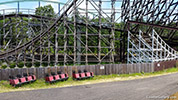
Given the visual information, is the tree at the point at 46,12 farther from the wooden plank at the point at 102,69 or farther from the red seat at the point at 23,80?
the red seat at the point at 23,80

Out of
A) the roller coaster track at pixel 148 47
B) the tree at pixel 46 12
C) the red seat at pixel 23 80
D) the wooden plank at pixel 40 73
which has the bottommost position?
the red seat at pixel 23 80

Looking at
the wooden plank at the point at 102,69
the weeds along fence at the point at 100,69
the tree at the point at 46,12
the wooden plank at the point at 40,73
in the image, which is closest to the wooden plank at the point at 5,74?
the weeds along fence at the point at 100,69

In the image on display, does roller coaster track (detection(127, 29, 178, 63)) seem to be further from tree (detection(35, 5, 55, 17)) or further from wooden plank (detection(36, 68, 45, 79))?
tree (detection(35, 5, 55, 17))

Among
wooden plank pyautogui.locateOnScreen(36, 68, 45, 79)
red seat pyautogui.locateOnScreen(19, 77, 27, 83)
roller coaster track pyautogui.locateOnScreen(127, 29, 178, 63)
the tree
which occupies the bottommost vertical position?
red seat pyautogui.locateOnScreen(19, 77, 27, 83)

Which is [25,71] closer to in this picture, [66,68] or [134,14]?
[66,68]

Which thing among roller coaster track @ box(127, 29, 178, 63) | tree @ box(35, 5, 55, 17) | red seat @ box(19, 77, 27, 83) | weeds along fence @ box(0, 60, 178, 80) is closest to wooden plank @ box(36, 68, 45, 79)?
weeds along fence @ box(0, 60, 178, 80)

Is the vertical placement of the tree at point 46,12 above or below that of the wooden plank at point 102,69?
above

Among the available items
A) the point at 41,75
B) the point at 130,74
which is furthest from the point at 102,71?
the point at 41,75

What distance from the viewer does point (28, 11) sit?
22875mm

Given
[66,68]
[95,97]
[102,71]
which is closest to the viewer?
[95,97]

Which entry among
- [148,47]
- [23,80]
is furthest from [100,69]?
[148,47]

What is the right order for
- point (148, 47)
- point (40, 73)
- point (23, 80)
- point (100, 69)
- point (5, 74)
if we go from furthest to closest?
point (148, 47) → point (100, 69) → point (40, 73) → point (5, 74) → point (23, 80)

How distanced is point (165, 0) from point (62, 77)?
57.9ft

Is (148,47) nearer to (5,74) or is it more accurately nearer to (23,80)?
(23,80)
